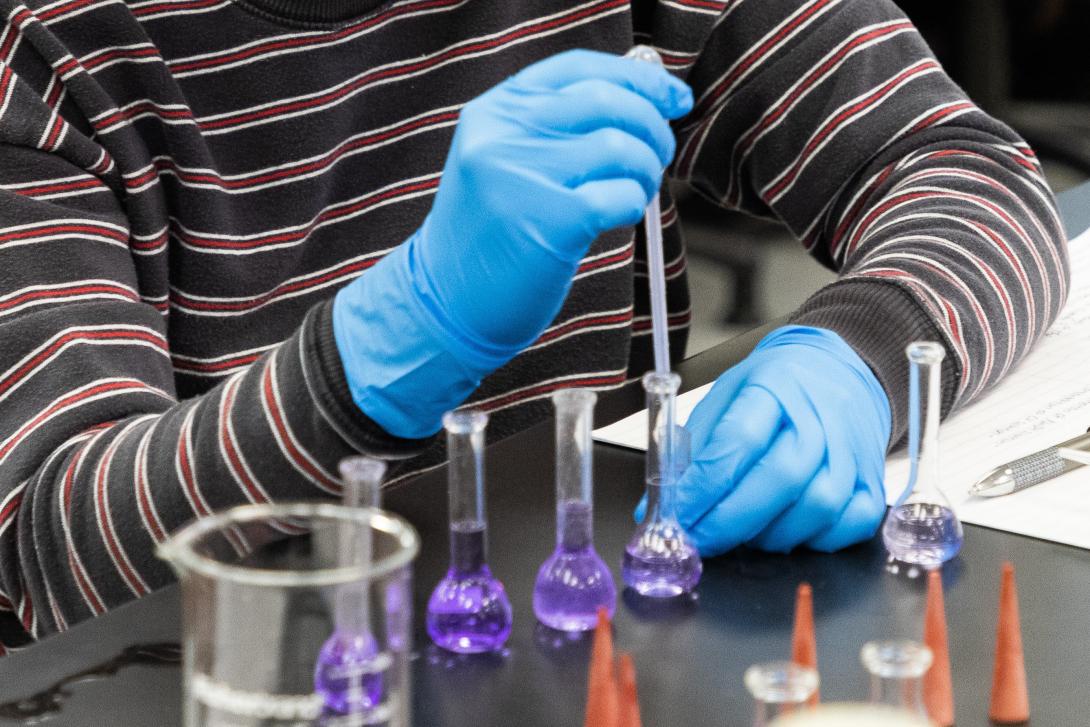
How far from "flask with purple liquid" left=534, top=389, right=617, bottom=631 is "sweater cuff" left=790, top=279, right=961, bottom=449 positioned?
0.35 metres

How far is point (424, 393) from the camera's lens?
2.98 feet

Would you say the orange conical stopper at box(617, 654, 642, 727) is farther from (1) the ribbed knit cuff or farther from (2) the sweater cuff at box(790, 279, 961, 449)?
(1) the ribbed knit cuff

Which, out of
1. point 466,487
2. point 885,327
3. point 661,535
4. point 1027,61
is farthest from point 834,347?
point 1027,61

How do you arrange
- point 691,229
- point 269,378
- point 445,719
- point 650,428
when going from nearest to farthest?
point 445,719, point 650,428, point 269,378, point 691,229

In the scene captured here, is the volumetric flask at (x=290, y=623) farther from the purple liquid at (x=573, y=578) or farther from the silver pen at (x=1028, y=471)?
the silver pen at (x=1028, y=471)

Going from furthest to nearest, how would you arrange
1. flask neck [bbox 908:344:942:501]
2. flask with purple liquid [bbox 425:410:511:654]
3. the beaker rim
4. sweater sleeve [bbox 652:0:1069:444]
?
sweater sleeve [bbox 652:0:1069:444] < flask neck [bbox 908:344:942:501] < flask with purple liquid [bbox 425:410:511:654] < the beaker rim

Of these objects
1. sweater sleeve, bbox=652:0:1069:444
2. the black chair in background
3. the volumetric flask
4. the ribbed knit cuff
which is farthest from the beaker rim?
the black chair in background

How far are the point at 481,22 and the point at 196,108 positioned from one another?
0.30 meters

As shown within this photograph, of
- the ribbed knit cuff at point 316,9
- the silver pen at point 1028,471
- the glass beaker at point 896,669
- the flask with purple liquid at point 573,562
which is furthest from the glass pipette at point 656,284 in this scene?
the ribbed knit cuff at point 316,9

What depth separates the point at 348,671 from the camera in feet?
1.55

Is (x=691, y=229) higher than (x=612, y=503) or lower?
lower

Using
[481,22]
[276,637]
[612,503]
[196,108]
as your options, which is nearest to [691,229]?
[481,22]

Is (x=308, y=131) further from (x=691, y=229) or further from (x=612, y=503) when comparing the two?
(x=691, y=229)

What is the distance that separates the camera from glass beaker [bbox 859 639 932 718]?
55 centimetres
